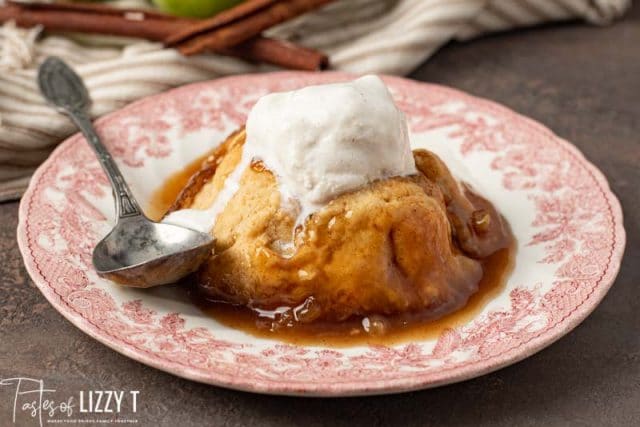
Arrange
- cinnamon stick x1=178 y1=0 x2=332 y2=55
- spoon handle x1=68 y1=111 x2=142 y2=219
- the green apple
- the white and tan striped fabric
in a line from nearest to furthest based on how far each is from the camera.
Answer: spoon handle x1=68 y1=111 x2=142 y2=219 → the white and tan striped fabric → cinnamon stick x1=178 y1=0 x2=332 y2=55 → the green apple

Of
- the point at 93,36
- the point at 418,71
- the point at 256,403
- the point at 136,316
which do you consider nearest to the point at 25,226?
the point at 136,316

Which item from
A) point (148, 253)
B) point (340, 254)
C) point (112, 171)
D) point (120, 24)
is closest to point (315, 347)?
point (340, 254)

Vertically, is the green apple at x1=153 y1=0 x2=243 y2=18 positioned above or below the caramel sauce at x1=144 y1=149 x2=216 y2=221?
above


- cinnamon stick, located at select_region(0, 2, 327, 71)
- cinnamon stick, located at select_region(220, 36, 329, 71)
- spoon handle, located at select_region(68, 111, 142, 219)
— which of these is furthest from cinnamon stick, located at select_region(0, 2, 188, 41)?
spoon handle, located at select_region(68, 111, 142, 219)

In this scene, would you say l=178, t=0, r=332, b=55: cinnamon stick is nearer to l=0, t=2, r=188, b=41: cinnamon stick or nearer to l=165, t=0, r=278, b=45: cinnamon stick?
l=165, t=0, r=278, b=45: cinnamon stick

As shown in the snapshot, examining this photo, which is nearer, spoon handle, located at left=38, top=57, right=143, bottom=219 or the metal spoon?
the metal spoon

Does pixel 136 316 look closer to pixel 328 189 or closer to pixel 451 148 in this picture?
pixel 328 189

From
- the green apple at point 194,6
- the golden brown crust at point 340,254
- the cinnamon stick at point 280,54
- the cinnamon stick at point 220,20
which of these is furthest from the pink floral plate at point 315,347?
the green apple at point 194,6
